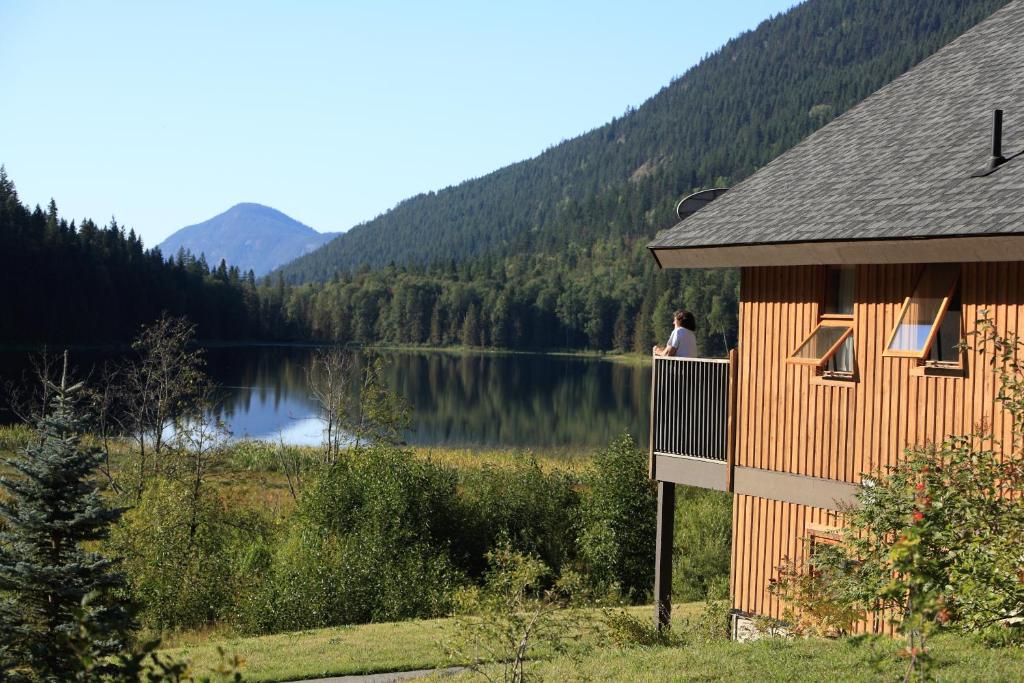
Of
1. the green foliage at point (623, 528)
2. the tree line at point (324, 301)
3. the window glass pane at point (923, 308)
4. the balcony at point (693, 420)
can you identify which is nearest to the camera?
the window glass pane at point (923, 308)

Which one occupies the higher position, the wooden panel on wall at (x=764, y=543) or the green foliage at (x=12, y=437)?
the wooden panel on wall at (x=764, y=543)

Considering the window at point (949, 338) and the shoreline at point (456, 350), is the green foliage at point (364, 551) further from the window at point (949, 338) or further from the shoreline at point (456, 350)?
the shoreline at point (456, 350)

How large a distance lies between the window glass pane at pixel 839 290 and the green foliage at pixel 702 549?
1358 cm

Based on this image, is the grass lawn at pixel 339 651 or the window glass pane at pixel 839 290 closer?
the window glass pane at pixel 839 290

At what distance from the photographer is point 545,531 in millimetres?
30891

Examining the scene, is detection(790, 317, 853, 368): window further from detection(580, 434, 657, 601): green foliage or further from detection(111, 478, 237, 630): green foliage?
detection(111, 478, 237, 630): green foliage

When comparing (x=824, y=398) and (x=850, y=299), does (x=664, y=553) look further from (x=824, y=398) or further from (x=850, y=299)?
(x=850, y=299)

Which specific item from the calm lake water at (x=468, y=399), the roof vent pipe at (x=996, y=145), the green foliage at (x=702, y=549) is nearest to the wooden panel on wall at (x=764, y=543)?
the roof vent pipe at (x=996, y=145)

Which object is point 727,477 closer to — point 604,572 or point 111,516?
point 111,516

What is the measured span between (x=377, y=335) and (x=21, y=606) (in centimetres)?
16040

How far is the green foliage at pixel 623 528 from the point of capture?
28203 mm

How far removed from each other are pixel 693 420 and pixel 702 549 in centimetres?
1368

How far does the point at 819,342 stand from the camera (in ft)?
41.3

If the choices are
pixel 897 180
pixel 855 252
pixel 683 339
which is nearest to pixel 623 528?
pixel 683 339
